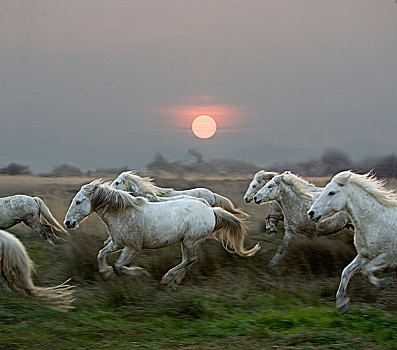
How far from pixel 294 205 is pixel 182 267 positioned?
8.42ft

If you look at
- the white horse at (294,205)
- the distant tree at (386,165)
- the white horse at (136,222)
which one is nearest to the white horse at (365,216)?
the white horse at (136,222)

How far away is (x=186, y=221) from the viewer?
834 cm

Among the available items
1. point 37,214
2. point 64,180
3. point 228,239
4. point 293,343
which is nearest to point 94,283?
point 228,239

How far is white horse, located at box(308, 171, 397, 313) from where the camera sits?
7.04 meters

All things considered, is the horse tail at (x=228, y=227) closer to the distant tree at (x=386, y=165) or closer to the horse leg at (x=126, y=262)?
the horse leg at (x=126, y=262)

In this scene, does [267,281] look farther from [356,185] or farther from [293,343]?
[293,343]

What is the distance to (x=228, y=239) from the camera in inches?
361

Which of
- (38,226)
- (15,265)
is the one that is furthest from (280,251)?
(15,265)

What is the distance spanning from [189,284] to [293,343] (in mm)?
2778

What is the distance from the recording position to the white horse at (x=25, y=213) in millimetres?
10297

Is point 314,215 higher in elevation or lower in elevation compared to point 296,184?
lower

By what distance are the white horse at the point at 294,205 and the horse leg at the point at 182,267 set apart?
5.95 ft

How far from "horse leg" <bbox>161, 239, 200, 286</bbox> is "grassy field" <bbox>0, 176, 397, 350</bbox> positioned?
0.14 meters

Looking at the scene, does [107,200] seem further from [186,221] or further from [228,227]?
[228,227]
